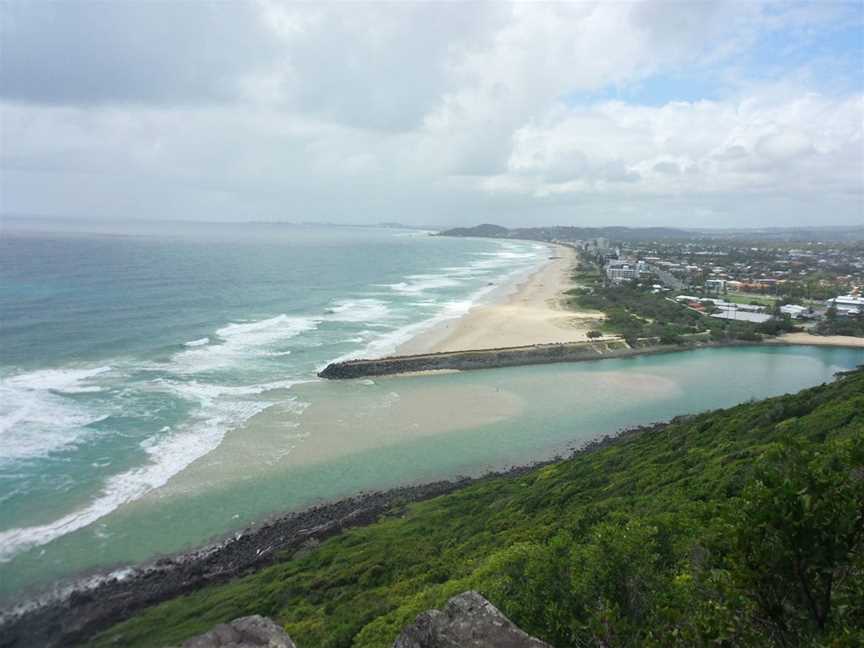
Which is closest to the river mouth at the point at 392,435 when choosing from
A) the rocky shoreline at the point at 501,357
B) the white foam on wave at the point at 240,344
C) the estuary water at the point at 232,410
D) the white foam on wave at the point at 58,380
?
the estuary water at the point at 232,410

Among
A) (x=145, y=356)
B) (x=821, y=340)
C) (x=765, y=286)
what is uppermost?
(x=765, y=286)

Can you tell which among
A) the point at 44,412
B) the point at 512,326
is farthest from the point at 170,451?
the point at 512,326

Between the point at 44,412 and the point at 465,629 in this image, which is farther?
the point at 44,412

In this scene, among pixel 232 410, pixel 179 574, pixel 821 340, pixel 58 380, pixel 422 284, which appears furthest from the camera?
pixel 422 284

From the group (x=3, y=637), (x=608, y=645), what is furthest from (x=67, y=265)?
(x=608, y=645)

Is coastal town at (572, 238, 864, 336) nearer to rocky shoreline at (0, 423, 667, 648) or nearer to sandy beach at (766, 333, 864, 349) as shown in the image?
sandy beach at (766, 333, 864, 349)

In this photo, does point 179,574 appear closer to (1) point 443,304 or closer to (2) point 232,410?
(2) point 232,410

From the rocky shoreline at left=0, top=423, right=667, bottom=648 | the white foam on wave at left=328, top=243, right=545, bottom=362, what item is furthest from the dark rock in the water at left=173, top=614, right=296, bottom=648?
the white foam on wave at left=328, top=243, right=545, bottom=362
